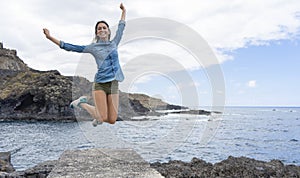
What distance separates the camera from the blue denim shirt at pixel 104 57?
215 inches

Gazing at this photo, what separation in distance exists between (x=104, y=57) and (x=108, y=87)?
530 millimetres

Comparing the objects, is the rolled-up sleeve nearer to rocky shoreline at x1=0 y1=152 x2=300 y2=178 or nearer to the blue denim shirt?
the blue denim shirt

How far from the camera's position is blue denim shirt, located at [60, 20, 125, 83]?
5.45 metres

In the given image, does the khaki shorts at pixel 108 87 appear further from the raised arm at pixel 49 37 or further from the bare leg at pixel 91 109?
the raised arm at pixel 49 37

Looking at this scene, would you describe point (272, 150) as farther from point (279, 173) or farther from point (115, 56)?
point (115, 56)

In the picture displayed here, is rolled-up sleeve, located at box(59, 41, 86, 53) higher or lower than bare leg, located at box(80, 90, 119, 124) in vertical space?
higher

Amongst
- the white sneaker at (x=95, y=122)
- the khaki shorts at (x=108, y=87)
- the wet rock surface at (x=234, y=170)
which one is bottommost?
the wet rock surface at (x=234, y=170)

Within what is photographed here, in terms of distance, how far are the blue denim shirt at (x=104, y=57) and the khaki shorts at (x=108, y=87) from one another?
119mm

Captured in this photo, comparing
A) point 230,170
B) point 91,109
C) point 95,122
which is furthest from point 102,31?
point 230,170

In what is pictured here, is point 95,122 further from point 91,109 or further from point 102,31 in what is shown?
point 102,31

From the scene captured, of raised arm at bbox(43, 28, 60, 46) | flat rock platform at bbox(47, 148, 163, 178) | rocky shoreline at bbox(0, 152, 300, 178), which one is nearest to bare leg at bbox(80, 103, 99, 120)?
raised arm at bbox(43, 28, 60, 46)

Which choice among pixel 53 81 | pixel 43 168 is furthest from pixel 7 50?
pixel 43 168

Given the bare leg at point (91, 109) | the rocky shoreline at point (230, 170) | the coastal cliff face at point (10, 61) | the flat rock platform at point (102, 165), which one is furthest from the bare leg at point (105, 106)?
the coastal cliff face at point (10, 61)

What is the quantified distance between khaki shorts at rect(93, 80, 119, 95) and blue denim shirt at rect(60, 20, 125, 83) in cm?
12
